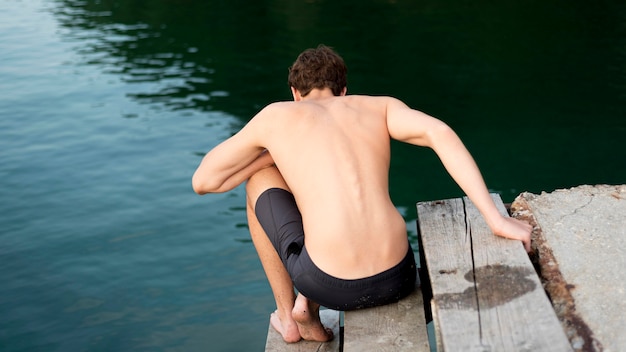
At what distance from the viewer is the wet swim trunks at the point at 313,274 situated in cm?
269

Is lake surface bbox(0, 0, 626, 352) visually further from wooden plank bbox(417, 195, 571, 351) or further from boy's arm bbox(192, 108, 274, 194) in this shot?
wooden plank bbox(417, 195, 571, 351)

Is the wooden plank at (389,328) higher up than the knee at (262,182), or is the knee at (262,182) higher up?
the knee at (262,182)

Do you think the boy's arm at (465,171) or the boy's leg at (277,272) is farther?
→ the boy's leg at (277,272)

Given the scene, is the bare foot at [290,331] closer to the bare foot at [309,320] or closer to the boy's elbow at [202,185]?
the bare foot at [309,320]

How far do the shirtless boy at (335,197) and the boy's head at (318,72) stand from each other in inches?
4.5

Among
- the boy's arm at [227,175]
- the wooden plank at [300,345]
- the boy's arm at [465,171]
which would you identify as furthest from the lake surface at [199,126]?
the boy's arm at [465,171]

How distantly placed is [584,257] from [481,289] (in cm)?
46

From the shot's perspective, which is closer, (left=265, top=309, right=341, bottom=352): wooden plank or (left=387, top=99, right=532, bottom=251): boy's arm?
(left=387, top=99, right=532, bottom=251): boy's arm

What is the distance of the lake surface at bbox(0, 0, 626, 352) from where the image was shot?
17.3ft

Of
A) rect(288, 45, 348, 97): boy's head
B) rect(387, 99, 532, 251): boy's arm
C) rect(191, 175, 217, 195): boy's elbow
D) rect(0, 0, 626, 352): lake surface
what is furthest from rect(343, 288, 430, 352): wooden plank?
rect(0, 0, 626, 352): lake surface

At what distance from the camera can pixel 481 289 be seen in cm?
240

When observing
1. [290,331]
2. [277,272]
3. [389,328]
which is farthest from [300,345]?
[389,328]

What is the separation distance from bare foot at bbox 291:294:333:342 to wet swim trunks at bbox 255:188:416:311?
0.21ft

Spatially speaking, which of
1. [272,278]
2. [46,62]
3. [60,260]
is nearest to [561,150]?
[60,260]
